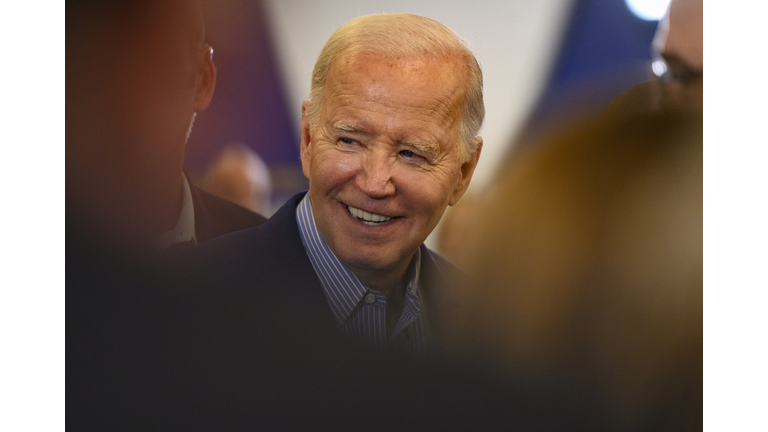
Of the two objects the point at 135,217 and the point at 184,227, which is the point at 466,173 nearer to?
the point at 184,227

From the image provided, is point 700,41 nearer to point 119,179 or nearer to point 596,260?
point 596,260

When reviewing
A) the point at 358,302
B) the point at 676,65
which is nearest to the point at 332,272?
the point at 358,302

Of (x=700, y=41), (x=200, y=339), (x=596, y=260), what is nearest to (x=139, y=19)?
(x=200, y=339)

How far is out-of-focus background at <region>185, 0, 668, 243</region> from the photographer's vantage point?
191 centimetres

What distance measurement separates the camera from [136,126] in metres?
2.00

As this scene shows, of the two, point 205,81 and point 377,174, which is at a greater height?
point 205,81

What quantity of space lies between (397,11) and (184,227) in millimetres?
988

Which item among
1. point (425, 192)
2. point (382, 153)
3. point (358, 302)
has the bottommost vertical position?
point (358, 302)

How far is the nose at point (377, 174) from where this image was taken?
1734mm

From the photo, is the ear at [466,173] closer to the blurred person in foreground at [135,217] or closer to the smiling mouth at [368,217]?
the smiling mouth at [368,217]

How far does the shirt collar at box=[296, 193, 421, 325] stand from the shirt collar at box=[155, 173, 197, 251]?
1.18 ft

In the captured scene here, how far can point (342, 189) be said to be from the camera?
1795 mm

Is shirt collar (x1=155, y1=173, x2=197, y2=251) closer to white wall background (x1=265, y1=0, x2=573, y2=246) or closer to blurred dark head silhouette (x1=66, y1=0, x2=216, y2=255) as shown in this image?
blurred dark head silhouette (x1=66, y1=0, x2=216, y2=255)

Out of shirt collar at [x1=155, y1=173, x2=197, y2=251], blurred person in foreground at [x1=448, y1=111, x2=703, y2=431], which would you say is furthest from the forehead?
shirt collar at [x1=155, y1=173, x2=197, y2=251]
